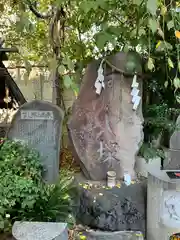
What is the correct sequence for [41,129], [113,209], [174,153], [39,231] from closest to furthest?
[39,231], [113,209], [41,129], [174,153]

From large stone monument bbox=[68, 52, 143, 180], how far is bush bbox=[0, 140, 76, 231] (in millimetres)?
790

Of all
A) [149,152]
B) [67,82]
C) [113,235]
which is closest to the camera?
[67,82]

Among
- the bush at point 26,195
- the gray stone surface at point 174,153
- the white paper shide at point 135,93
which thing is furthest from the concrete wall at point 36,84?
the bush at point 26,195

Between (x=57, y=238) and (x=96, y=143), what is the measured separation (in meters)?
1.67

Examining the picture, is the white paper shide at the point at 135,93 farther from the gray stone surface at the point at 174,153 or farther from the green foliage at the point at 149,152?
the gray stone surface at the point at 174,153

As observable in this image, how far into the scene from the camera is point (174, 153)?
14.7 ft

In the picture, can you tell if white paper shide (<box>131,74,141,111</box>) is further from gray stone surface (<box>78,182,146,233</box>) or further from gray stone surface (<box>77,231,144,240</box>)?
gray stone surface (<box>77,231,144,240</box>)

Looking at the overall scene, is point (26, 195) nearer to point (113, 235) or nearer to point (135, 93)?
point (113, 235)

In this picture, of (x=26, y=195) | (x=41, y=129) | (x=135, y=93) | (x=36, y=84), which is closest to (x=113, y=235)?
(x=26, y=195)

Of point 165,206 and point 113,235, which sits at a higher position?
point 165,206

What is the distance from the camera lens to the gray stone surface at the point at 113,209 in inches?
133

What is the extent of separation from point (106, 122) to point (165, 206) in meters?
1.27

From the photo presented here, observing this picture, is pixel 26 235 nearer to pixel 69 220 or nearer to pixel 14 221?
pixel 14 221

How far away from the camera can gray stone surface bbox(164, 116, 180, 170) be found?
4395mm
